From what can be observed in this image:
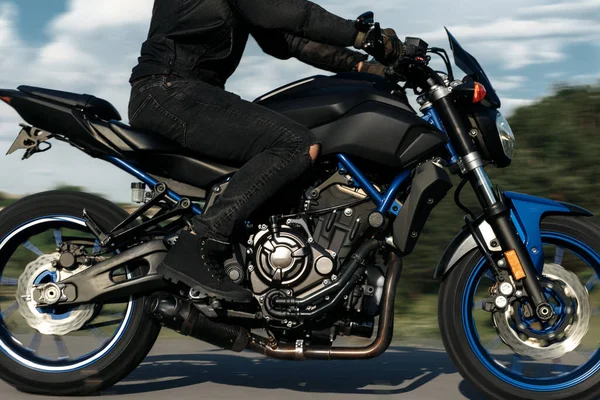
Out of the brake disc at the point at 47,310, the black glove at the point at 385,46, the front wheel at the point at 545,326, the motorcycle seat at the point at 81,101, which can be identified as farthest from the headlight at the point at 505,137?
the brake disc at the point at 47,310

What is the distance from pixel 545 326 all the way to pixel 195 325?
159cm

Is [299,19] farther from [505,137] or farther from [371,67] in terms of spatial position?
[505,137]

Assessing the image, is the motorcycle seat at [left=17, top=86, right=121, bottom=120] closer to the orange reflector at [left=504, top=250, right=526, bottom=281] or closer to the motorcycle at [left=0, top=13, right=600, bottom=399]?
the motorcycle at [left=0, top=13, right=600, bottom=399]

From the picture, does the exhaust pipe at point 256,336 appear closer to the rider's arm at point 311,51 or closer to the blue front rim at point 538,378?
the blue front rim at point 538,378

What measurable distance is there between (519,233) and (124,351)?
6.37 ft

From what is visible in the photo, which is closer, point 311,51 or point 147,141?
point 147,141

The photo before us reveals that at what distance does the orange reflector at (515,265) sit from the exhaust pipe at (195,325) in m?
1.25

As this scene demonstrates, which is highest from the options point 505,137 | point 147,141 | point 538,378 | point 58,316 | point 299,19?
point 299,19

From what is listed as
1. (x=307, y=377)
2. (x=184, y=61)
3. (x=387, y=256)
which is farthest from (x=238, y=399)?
(x=184, y=61)

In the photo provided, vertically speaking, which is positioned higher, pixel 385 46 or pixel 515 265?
pixel 385 46

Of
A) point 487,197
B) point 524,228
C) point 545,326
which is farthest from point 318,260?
point 545,326

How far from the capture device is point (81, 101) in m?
4.81

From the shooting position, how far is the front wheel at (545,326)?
14.9ft

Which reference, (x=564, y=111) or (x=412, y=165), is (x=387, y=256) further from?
(x=564, y=111)
